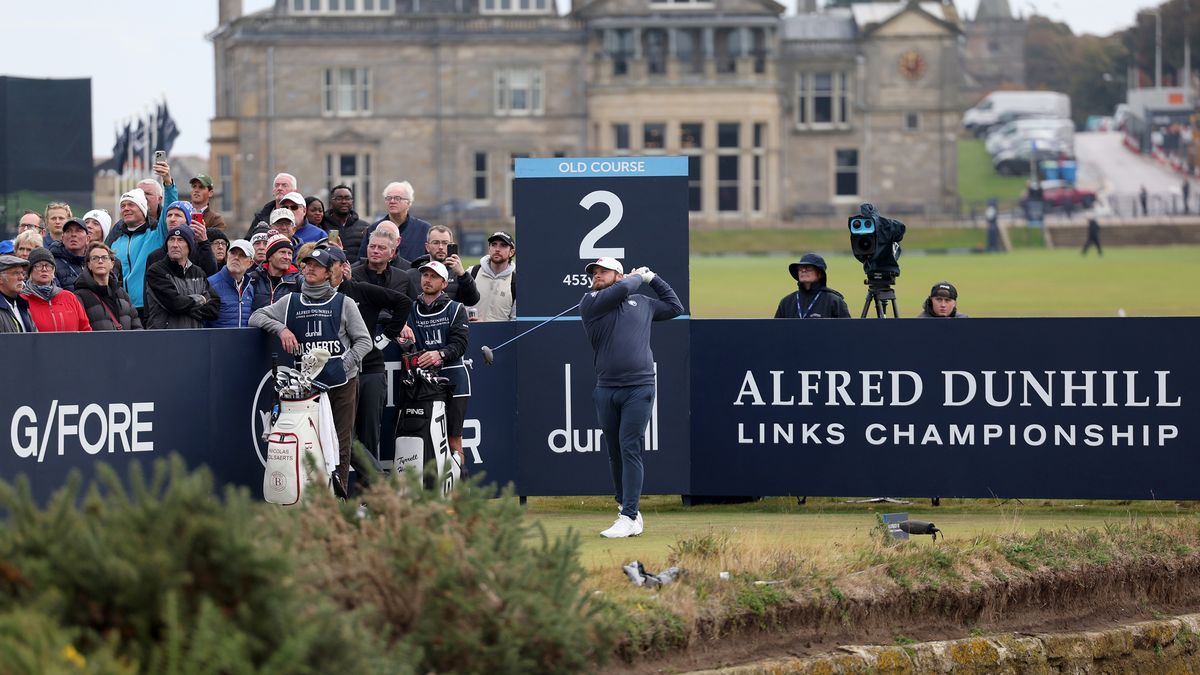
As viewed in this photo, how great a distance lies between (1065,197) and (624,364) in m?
81.6

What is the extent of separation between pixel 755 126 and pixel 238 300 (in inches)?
2995

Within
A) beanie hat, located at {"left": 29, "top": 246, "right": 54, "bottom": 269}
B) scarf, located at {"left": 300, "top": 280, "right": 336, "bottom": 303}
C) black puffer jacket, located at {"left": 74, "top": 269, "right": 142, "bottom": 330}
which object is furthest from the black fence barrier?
beanie hat, located at {"left": 29, "top": 246, "right": 54, "bottom": 269}

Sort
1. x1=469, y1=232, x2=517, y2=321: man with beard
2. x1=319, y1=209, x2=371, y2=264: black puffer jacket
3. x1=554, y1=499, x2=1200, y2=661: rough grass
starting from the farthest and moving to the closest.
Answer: x1=319, y1=209, x2=371, y2=264: black puffer jacket, x1=469, y1=232, x2=517, y2=321: man with beard, x1=554, y1=499, x2=1200, y2=661: rough grass

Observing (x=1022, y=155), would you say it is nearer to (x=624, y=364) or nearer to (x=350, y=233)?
(x=350, y=233)

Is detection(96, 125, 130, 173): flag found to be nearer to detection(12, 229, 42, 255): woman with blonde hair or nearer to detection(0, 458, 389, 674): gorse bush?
detection(12, 229, 42, 255): woman with blonde hair

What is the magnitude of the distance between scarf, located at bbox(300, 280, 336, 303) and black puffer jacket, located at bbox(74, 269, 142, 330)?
1.57m

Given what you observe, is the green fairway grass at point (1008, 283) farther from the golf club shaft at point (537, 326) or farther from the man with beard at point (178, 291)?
the man with beard at point (178, 291)

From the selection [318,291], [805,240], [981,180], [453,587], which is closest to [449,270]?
[318,291]

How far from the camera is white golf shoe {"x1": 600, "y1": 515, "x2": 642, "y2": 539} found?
11.6 metres

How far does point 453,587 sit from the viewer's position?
7.49m

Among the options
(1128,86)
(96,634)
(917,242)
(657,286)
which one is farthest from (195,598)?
(1128,86)

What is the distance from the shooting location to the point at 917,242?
73.9m

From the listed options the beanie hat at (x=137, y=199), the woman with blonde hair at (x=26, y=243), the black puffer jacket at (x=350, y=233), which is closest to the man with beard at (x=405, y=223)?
the black puffer jacket at (x=350, y=233)

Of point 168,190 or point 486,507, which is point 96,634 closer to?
point 486,507
